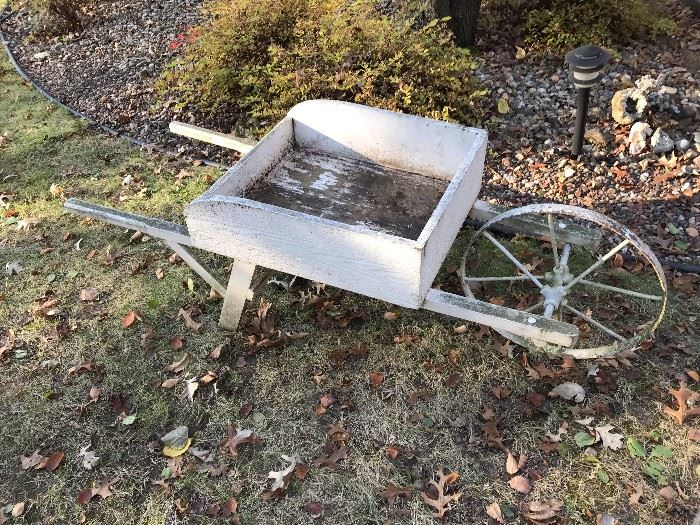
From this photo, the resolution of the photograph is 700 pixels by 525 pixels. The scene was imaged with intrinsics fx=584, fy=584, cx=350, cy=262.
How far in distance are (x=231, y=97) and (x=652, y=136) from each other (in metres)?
3.50

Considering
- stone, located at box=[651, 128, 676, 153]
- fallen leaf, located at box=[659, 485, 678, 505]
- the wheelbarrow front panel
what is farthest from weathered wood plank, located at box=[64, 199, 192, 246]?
stone, located at box=[651, 128, 676, 153]

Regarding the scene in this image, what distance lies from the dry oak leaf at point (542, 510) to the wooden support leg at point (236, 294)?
1744 millimetres

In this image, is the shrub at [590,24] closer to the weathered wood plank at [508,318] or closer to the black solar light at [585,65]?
the black solar light at [585,65]

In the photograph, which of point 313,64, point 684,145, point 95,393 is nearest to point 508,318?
→ point 95,393

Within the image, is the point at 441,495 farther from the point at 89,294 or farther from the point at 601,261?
the point at 89,294

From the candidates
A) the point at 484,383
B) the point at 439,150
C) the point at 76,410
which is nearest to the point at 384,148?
the point at 439,150

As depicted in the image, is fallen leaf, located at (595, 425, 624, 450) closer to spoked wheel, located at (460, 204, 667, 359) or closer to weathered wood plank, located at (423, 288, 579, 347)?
spoked wheel, located at (460, 204, 667, 359)

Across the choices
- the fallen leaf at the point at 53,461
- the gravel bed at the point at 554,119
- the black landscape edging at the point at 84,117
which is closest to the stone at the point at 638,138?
the gravel bed at the point at 554,119

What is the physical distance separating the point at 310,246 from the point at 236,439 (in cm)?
111

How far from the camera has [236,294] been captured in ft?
10.8

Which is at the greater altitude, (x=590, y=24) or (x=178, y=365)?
(x=590, y=24)

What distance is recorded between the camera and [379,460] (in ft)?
9.39

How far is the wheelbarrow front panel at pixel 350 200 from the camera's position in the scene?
253cm

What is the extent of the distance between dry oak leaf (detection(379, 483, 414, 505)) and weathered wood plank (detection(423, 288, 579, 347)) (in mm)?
868
